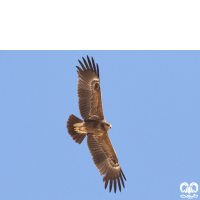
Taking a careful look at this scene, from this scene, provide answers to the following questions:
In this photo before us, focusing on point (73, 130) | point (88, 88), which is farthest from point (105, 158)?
point (88, 88)

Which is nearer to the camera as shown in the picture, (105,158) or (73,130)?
(73,130)

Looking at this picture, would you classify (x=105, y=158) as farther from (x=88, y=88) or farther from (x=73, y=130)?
(x=88, y=88)

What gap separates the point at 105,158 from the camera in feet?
43.6

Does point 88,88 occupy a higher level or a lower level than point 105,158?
higher

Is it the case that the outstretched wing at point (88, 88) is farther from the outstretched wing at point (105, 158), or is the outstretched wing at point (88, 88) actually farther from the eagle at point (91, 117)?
the outstretched wing at point (105, 158)

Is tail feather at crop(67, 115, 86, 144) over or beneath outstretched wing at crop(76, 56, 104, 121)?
beneath

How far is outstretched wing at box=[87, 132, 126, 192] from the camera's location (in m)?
13.1

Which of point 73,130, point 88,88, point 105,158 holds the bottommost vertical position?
point 105,158

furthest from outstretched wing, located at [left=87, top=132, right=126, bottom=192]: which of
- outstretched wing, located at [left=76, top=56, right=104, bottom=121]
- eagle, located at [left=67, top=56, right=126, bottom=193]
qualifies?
outstretched wing, located at [left=76, top=56, right=104, bottom=121]

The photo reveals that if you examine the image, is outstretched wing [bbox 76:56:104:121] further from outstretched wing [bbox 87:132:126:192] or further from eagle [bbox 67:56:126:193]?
outstretched wing [bbox 87:132:126:192]
